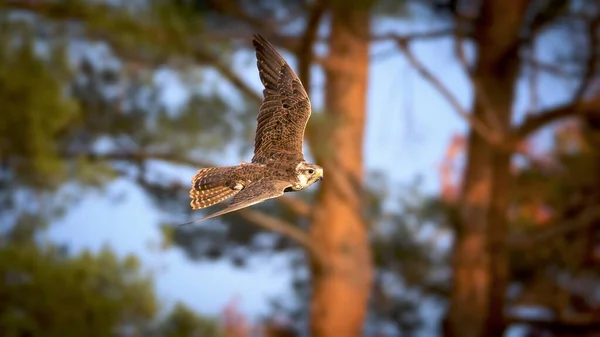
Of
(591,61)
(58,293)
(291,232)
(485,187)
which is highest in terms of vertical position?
(591,61)

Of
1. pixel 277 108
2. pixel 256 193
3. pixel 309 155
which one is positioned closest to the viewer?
pixel 256 193

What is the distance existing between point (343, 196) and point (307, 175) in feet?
7.48

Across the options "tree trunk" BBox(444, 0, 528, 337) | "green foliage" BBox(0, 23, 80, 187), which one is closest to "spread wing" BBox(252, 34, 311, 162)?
"green foliage" BBox(0, 23, 80, 187)

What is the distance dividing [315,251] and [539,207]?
5.74ft

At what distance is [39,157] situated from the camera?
2.26 meters

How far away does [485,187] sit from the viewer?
121 inches

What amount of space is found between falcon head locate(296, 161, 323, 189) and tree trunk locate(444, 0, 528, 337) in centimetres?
276

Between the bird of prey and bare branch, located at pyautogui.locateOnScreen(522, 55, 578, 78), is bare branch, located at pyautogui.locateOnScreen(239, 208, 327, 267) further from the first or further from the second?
the bird of prey

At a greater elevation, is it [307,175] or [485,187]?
[485,187]

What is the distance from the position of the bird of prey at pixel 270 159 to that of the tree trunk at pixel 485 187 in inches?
103

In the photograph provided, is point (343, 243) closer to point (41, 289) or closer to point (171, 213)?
point (171, 213)

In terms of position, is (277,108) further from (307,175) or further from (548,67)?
(548,67)

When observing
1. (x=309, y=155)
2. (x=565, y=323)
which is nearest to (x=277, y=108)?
(x=309, y=155)

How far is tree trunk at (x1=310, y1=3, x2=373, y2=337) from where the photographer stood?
2.40 meters
